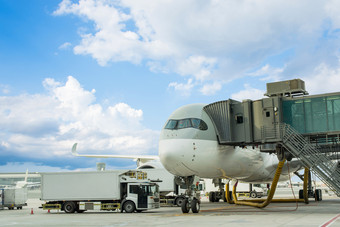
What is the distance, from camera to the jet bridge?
1912 cm

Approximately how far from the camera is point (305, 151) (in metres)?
19.1

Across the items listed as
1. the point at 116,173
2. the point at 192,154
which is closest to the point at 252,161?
the point at 192,154

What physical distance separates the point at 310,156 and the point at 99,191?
40.4 ft

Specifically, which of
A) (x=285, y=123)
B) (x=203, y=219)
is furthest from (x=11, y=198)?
(x=285, y=123)

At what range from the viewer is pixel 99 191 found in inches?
914

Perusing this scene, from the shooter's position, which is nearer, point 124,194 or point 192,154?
point 192,154

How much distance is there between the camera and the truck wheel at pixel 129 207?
22.8 metres

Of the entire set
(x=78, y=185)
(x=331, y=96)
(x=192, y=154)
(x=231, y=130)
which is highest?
(x=331, y=96)

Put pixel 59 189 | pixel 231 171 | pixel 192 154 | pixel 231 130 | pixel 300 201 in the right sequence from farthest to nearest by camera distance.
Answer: pixel 300 201 < pixel 59 189 < pixel 231 171 < pixel 231 130 < pixel 192 154

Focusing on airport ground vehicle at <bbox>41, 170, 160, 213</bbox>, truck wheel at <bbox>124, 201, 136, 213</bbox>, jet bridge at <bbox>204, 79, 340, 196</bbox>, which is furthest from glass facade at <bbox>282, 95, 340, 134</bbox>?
truck wheel at <bbox>124, 201, 136, 213</bbox>

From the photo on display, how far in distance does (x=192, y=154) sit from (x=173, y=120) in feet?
7.59

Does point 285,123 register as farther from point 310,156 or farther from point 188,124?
point 188,124

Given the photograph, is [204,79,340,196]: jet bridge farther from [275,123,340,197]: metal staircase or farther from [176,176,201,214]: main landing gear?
[176,176,201,214]: main landing gear

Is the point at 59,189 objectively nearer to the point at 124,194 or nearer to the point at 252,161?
the point at 124,194
